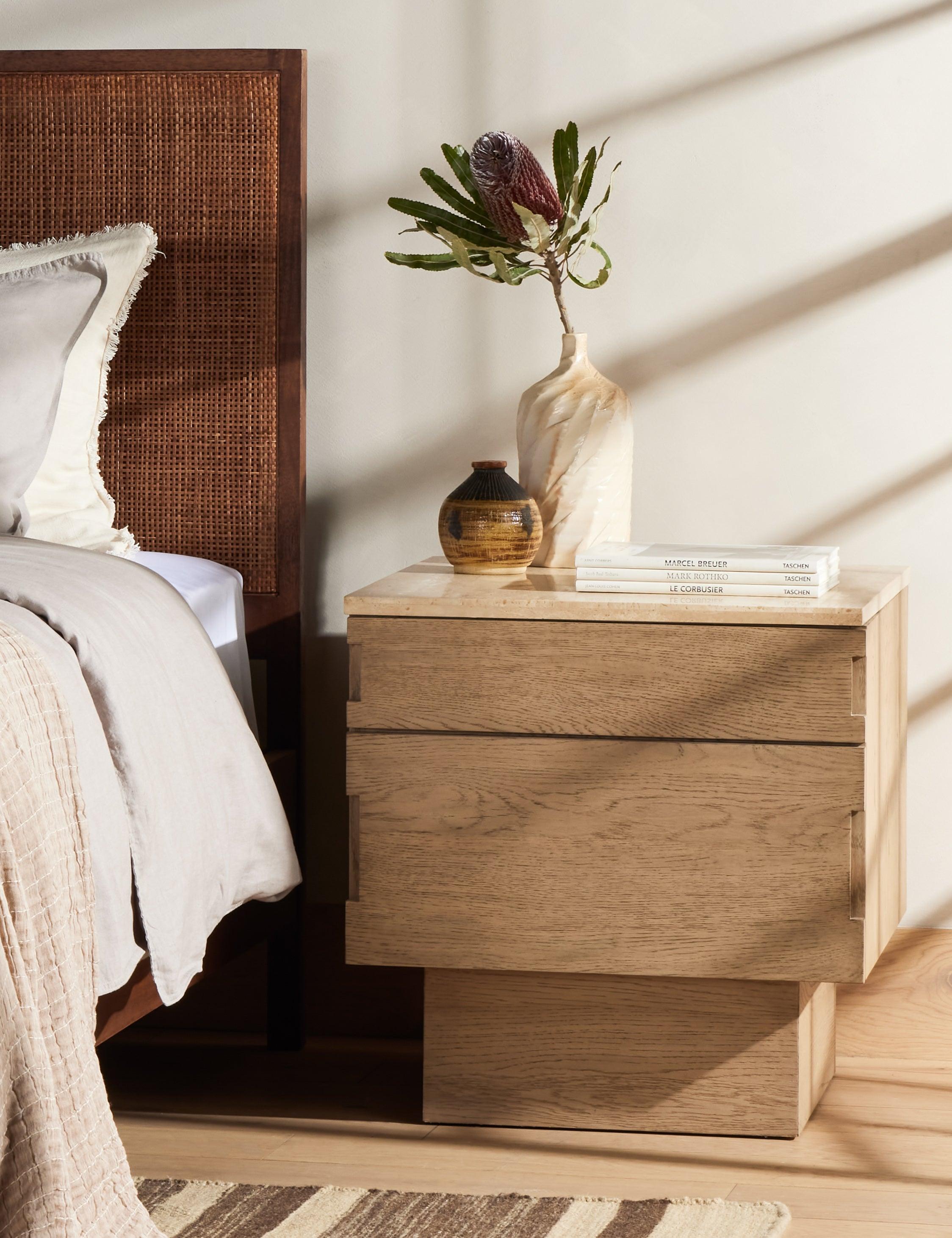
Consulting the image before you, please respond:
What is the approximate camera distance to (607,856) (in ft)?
5.65

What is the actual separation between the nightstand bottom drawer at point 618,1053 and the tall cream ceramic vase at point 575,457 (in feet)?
1.77

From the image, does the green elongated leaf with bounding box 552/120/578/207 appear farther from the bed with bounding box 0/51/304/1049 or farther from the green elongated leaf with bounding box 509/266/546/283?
the bed with bounding box 0/51/304/1049

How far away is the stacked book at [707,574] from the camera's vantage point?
1731 mm

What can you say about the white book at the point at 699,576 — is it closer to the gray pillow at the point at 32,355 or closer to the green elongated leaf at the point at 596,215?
the green elongated leaf at the point at 596,215

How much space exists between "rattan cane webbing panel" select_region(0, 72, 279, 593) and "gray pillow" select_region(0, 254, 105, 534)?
0.82 feet

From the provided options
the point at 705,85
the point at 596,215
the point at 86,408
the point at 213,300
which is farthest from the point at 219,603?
the point at 705,85

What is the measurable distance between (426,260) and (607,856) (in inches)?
31.8

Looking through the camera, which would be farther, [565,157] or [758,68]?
[758,68]

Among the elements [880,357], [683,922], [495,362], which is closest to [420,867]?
[683,922]

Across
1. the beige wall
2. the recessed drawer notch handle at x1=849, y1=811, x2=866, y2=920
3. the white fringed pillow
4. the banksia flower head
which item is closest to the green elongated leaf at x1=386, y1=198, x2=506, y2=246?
the banksia flower head

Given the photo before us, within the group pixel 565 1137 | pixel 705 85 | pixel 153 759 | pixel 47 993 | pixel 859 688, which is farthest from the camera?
pixel 705 85

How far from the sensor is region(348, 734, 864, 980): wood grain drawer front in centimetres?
169

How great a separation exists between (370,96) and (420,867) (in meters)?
1.13

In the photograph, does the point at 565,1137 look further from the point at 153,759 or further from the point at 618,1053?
the point at 153,759
